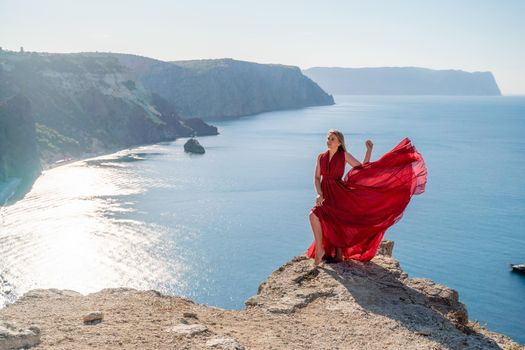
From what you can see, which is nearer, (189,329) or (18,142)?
(189,329)

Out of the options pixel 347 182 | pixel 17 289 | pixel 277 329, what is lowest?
pixel 17 289

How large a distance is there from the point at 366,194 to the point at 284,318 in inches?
121

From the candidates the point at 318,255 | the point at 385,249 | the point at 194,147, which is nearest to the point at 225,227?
the point at 385,249

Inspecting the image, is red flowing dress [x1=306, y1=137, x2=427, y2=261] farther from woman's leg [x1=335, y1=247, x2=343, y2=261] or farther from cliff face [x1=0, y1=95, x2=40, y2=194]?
cliff face [x1=0, y1=95, x2=40, y2=194]

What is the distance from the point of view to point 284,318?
8.27 meters

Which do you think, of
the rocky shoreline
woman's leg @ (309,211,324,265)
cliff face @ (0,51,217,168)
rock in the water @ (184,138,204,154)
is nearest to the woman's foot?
woman's leg @ (309,211,324,265)

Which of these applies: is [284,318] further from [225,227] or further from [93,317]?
[225,227]

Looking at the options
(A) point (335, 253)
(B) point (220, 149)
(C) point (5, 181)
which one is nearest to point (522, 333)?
(A) point (335, 253)

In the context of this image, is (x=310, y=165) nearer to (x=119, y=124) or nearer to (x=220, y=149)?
(x=220, y=149)

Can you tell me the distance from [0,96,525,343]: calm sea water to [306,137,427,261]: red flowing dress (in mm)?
30868

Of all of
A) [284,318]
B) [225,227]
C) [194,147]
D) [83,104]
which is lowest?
[225,227]

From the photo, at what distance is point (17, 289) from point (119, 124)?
321ft

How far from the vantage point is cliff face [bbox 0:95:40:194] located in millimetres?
88312

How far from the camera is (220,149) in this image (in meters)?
126
